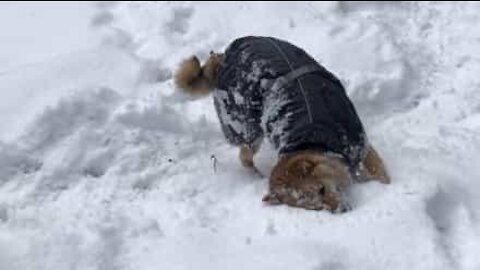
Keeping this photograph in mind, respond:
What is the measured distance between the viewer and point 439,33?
5.07m

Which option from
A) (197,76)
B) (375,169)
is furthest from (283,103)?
(197,76)

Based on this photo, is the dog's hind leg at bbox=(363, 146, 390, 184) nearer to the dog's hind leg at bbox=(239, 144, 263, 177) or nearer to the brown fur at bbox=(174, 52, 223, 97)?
the dog's hind leg at bbox=(239, 144, 263, 177)

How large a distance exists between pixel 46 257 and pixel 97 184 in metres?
0.62

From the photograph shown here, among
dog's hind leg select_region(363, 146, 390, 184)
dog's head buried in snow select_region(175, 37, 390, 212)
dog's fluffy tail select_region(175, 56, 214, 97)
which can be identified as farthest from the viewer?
dog's fluffy tail select_region(175, 56, 214, 97)

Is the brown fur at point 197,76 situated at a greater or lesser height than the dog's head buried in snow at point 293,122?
greater

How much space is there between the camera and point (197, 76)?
4.08 metres

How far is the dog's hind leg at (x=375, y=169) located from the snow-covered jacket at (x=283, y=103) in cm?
8

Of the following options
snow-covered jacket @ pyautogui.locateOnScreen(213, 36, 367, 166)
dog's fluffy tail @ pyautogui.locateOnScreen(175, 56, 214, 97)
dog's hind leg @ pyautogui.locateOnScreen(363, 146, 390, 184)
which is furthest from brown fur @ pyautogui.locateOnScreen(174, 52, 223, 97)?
dog's hind leg @ pyautogui.locateOnScreen(363, 146, 390, 184)

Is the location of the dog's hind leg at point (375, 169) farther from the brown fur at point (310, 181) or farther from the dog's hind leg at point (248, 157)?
the dog's hind leg at point (248, 157)

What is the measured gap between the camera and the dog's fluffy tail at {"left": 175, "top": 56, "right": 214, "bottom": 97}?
4059 mm

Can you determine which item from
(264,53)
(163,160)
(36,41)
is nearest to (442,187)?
(264,53)

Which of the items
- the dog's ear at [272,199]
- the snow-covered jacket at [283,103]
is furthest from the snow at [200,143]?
the snow-covered jacket at [283,103]

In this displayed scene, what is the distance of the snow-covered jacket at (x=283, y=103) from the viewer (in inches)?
139

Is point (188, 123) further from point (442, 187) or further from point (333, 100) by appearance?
point (442, 187)
